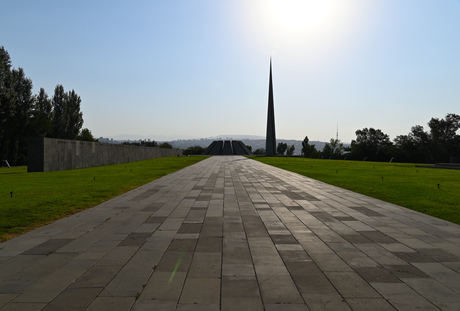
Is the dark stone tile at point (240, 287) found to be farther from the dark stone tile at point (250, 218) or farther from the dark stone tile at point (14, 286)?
the dark stone tile at point (250, 218)

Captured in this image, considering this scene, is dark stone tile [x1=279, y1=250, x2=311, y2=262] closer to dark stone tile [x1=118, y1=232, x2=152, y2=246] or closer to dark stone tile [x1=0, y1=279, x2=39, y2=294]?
dark stone tile [x1=118, y1=232, x2=152, y2=246]

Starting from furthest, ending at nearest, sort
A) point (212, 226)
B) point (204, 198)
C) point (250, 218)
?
1. point (204, 198)
2. point (250, 218)
3. point (212, 226)

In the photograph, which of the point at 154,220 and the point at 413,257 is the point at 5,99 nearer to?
the point at 154,220

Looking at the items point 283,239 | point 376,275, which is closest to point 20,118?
point 283,239

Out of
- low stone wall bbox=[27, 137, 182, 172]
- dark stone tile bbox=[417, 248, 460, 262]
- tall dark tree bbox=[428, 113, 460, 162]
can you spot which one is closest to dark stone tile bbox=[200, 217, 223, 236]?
dark stone tile bbox=[417, 248, 460, 262]

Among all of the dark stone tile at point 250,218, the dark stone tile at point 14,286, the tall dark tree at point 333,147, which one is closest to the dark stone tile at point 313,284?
the dark stone tile at point 250,218

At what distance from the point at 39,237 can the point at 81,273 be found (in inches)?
82.1

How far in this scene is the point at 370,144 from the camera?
6525 centimetres

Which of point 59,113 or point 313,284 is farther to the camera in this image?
point 59,113

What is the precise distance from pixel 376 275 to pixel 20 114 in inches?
1568

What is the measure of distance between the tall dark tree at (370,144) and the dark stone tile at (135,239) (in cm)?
6484

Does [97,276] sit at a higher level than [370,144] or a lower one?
lower

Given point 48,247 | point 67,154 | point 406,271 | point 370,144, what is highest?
point 370,144

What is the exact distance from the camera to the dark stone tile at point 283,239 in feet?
15.8
